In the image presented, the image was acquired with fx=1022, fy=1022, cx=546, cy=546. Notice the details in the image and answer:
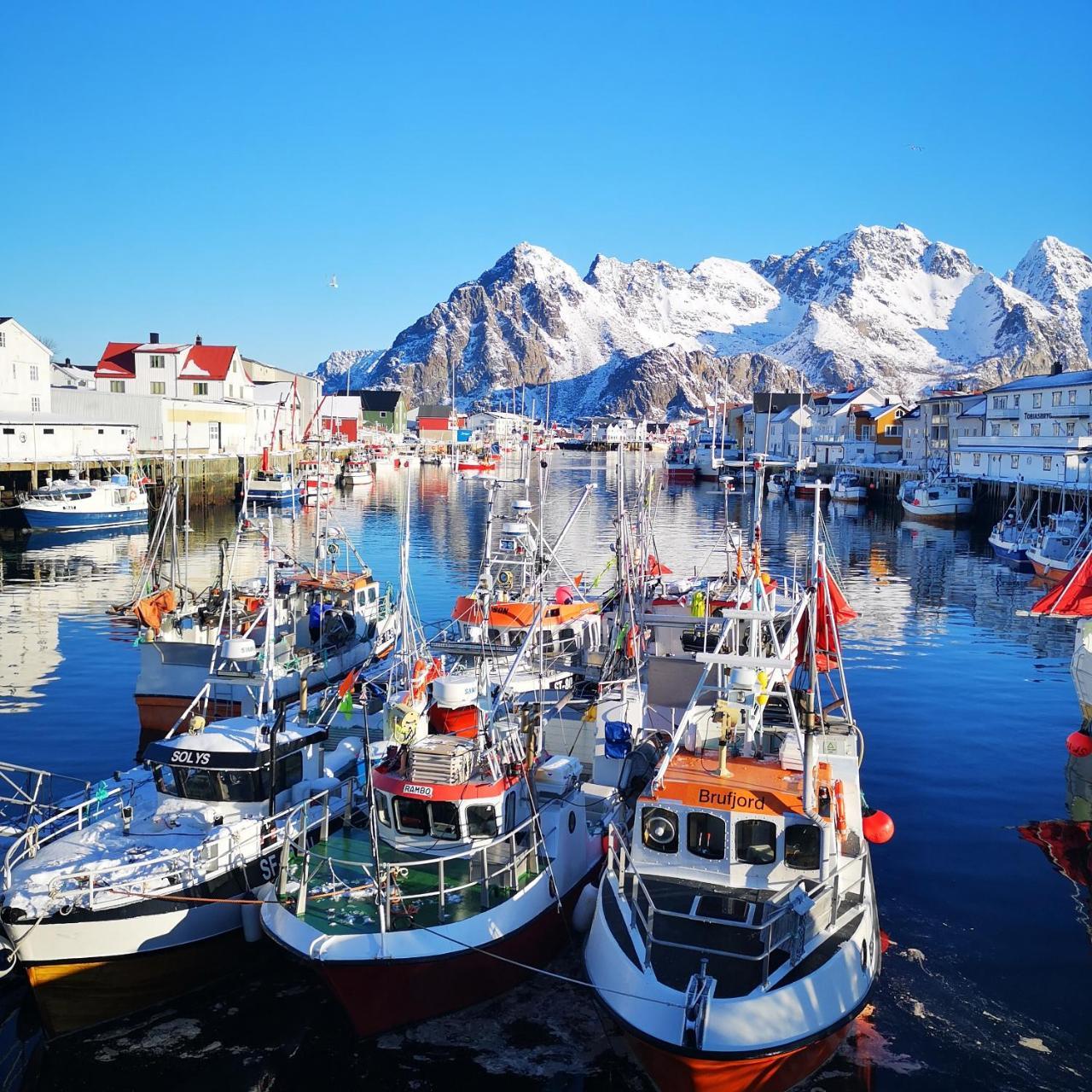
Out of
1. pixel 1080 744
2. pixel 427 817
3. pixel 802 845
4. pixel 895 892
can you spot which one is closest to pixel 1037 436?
pixel 1080 744

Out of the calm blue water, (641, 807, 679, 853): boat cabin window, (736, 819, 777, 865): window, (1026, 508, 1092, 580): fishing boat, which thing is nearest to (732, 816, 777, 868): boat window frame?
(736, 819, 777, 865): window

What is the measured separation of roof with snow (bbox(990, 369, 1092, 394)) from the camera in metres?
82.7

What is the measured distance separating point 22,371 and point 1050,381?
83.2m

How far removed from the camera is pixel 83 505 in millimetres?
67562

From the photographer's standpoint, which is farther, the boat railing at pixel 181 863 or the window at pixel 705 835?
the boat railing at pixel 181 863

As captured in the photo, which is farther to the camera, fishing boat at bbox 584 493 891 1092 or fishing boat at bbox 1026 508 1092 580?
fishing boat at bbox 1026 508 1092 580

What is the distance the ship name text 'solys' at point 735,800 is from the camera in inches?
527

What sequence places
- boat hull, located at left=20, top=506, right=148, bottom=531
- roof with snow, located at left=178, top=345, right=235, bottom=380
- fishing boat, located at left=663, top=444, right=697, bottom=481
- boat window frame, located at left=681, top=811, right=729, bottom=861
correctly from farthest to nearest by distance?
fishing boat, located at left=663, top=444, right=697, bottom=481 < roof with snow, located at left=178, top=345, right=235, bottom=380 < boat hull, located at left=20, top=506, right=148, bottom=531 < boat window frame, located at left=681, top=811, right=729, bottom=861

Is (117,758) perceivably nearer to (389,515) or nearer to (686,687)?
(686,687)

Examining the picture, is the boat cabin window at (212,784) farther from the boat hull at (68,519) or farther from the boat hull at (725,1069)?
the boat hull at (68,519)

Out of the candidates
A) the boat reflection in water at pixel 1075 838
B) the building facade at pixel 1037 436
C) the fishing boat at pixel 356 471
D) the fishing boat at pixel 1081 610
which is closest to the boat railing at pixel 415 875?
the boat reflection in water at pixel 1075 838

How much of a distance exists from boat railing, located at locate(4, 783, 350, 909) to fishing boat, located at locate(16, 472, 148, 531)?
55544mm

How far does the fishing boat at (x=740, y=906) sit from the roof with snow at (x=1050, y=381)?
255 ft

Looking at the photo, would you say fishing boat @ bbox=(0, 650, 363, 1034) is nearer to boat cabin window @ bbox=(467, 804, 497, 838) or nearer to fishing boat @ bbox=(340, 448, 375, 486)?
boat cabin window @ bbox=(467, 804, 497, 838)
